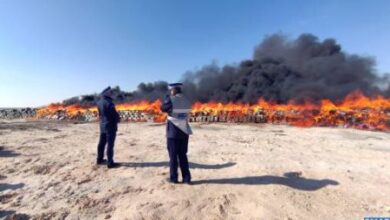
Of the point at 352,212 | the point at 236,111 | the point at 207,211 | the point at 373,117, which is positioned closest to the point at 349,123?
the point at 373,117

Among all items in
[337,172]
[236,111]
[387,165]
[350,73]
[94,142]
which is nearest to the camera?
[337,172]

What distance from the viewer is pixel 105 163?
23.6 feet

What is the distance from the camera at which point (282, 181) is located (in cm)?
569

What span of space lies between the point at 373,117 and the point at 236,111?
26.6ft

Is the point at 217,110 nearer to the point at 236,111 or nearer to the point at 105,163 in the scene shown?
the point at 236,111

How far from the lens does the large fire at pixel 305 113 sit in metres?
16.3

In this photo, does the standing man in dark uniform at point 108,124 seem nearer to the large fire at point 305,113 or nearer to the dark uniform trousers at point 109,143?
the dark uniform trousers at point 109,143

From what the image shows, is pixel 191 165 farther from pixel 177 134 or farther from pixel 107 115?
pixel 107 115

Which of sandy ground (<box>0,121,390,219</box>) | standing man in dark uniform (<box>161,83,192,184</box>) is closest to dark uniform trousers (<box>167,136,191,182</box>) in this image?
standing man in dark uniform (<box>161,83,192,184</box>)

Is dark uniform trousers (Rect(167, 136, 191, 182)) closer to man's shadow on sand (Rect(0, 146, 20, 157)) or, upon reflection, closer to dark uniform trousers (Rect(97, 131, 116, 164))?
dark uniform trousers (Rect(97, 131, 116, 164))

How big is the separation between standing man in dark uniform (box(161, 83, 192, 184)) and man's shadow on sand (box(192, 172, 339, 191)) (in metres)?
0.40

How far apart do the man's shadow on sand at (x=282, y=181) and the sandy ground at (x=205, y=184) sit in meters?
0.02

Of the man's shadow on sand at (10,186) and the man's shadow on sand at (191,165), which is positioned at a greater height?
the man's shadow on sand at (191,165)

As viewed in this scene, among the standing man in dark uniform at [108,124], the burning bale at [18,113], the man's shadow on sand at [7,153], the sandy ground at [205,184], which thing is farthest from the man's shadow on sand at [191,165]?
the burning bale at [18,113]
